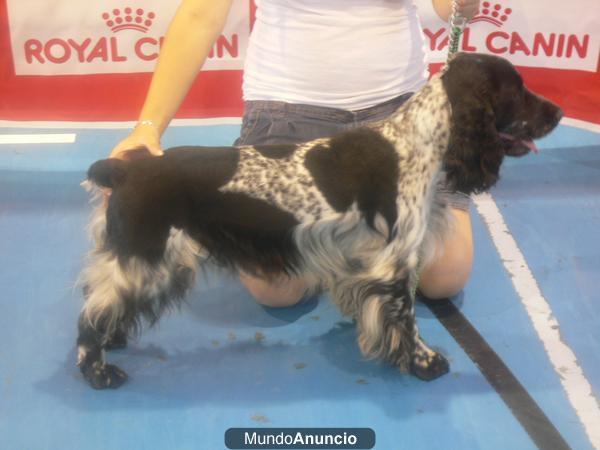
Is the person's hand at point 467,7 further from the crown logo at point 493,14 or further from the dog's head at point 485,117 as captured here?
the crown logo at point 493,14

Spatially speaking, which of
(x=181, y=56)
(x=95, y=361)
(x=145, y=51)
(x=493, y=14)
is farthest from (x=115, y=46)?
(x=95, y=361)

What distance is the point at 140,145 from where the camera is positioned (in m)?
2.23

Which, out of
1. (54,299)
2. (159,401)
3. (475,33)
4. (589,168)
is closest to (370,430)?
(159,401)

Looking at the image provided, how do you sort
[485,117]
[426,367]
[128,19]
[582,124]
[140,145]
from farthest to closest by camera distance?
[582,124], [128,19], [426,367], [140,145], [485,117]

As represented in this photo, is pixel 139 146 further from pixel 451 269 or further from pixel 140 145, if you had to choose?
pixel 451 269

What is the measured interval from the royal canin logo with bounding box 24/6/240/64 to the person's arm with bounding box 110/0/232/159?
1.40 metres

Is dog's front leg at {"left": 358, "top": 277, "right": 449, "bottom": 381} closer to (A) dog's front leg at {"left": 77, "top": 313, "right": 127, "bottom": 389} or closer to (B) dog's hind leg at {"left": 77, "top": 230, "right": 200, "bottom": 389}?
(B) dog's hind leg at {"left": 77, "top": 230, "right": 200, "bottom": 389}

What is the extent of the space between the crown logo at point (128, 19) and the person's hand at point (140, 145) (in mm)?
1678

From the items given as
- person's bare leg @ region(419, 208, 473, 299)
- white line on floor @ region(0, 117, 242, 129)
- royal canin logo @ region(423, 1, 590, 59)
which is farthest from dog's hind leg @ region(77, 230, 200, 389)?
royal canin logo @ region(423, 1, 590, 59)

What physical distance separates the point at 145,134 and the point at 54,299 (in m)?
0.77

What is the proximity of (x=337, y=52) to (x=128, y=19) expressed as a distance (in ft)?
5.26

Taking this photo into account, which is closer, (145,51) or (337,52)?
(337,52)

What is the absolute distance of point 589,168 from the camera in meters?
3.61

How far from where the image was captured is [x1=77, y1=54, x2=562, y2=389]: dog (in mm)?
2061
